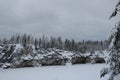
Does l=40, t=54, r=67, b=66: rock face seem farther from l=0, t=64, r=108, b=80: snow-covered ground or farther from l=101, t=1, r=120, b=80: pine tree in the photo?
l=101, t=1, r=120, b=80: pine tree

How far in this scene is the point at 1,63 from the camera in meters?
133

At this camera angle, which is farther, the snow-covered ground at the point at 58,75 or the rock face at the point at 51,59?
the rock face at the point at 51,59

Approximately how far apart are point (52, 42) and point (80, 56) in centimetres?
3933

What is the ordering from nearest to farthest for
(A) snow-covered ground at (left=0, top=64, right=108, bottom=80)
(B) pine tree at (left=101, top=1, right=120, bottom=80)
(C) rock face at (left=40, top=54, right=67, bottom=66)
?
1. (B) pine tree at (left=101, top=1, right=120, bottom=80)
2. (A) snow-covered ground at (left=0, top=64, right=108, bottom=80)
3. (C) rock face at (left=40, top=54, right=67, bottom=66)

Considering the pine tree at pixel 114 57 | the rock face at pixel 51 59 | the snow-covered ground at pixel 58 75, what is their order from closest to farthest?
the pine tree at pixel 114 57, the snow-covered ground at pixel 58 75, the rock face at pixel 51 59

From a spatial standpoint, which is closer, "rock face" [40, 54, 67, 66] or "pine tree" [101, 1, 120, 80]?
"pine tree" [101, 1, 120, 80]

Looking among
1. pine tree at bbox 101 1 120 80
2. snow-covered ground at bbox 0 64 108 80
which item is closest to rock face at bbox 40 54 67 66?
snow-covered ground at bbox 0 64 108 80

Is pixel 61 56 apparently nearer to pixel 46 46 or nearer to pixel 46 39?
pixel 46 46

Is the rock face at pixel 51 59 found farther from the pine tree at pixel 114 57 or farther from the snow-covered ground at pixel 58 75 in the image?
the pine tree at pixel 114 57

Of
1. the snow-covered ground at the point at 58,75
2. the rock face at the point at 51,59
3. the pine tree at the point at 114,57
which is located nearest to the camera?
the pine tree at the point at 114,57

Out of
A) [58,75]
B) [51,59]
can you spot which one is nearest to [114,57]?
[58,75]

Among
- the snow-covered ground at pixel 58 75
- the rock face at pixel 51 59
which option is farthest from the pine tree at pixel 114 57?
the rock face at pixel 51 59

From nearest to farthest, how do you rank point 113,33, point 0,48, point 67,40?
point 113,33 < point 0,48 < point 67,40

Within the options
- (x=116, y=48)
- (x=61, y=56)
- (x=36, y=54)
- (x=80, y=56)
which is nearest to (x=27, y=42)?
(x=36, y=54)
